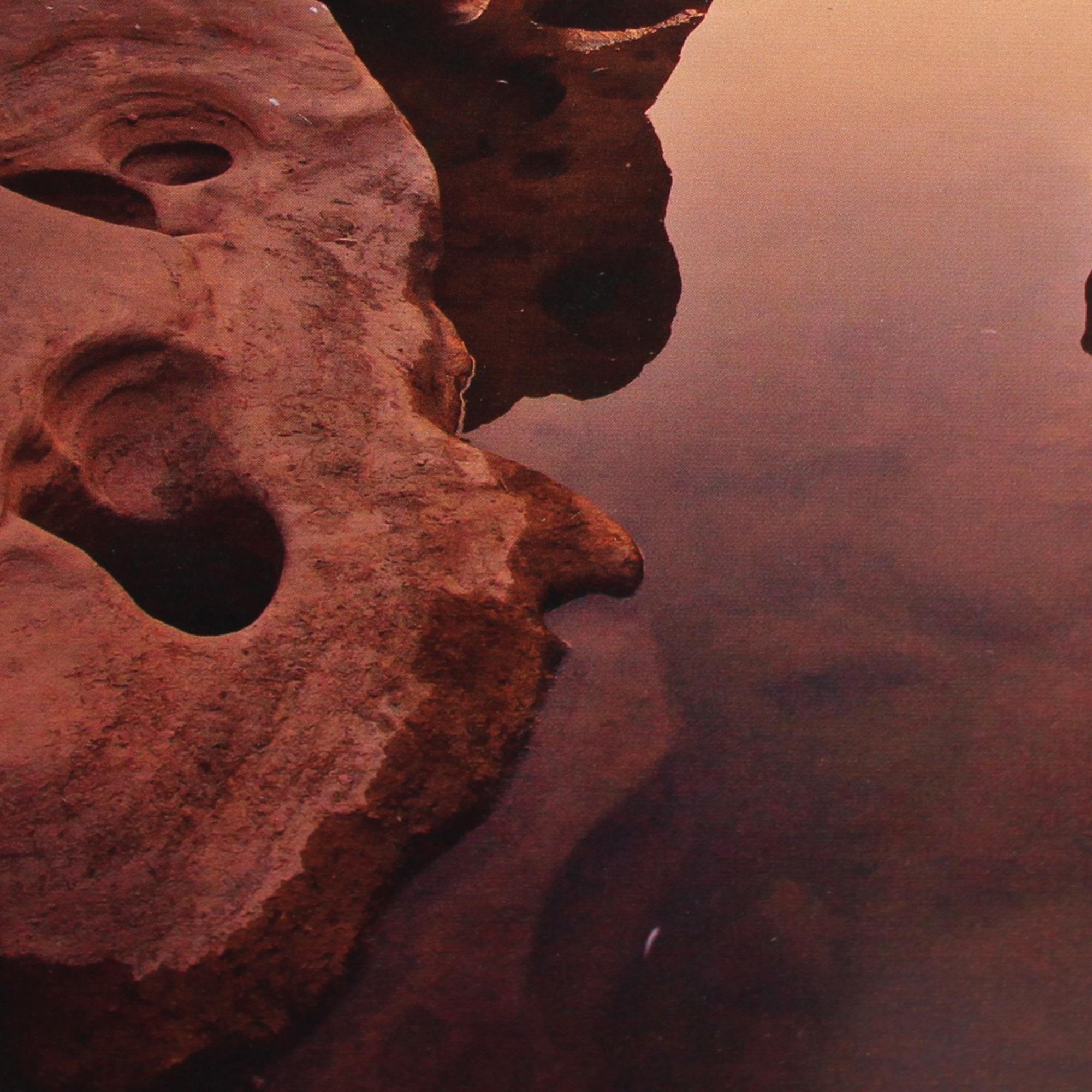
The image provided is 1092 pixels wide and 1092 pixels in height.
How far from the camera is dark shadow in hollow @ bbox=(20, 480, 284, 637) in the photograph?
7.34 feet

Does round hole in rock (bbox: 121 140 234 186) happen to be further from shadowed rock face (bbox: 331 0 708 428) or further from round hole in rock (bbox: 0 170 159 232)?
shadowed rock face (bbox: 331 0 708 428)

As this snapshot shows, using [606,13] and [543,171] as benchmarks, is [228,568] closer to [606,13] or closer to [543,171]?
[543,171]

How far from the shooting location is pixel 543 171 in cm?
370

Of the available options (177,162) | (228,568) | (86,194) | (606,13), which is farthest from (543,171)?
(228,568)

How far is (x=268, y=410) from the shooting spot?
91.7 inches

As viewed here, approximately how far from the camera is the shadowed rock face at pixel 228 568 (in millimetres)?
1685

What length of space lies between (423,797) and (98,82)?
2.44 m

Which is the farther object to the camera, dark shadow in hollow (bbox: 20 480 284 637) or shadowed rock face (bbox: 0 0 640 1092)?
dark shadow in hollow (bbox: 20 480 284 637)

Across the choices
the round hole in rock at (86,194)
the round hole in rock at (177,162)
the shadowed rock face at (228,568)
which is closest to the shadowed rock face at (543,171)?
the shadowed rock face at (228,568)

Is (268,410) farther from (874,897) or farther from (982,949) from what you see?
(982,949)

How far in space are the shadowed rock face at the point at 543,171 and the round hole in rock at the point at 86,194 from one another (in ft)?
2.61

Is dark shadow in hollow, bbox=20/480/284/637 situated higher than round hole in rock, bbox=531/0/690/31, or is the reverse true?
Result: round hole in rock, bbox=531/0/690/31

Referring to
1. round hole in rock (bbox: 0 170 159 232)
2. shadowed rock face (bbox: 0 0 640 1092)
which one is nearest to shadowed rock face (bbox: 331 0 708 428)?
shadowed rock face (bbox: 0 0 640 1092)

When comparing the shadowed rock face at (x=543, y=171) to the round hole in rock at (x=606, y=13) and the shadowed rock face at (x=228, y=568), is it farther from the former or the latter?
the shadowed rock face at (x=228, y=568)
